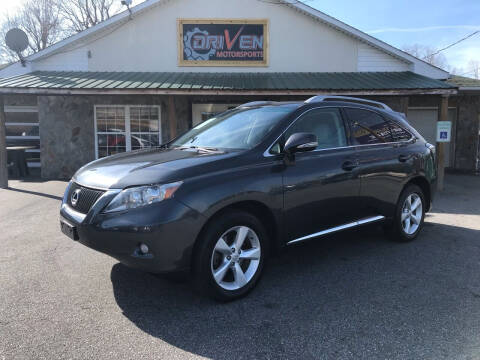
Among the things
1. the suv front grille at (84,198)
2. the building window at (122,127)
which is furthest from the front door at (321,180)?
the building window at (122,127)

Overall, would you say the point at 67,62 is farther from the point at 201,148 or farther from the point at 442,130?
the point at 442,130

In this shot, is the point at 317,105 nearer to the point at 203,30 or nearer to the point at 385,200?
the point at 385,200

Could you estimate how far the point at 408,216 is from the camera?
16.4 feet

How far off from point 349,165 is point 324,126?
51 centimetres

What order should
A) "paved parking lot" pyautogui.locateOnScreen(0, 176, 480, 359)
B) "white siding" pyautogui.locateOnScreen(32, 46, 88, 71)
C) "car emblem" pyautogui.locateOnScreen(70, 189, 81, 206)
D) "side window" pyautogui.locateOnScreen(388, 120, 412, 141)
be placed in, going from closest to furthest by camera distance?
"paved parking lot" pyautogui.locateOnScreen(0, 176, 480, 359) → "car emblem" pyautogui.locateOnScreen(70, 189, 81, 206) → "side window" pyautogui.locateOnScreen(388, 120, 412, 141) → "white siding" pyautogui.locateOnScreen(32, 46, 88, 71)

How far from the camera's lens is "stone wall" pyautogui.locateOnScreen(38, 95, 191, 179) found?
12.2m

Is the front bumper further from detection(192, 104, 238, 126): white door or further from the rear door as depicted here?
detection(192, 104, 238, 126): white door

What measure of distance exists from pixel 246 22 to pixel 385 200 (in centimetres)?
930

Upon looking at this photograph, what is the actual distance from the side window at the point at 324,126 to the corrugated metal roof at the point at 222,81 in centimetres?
555

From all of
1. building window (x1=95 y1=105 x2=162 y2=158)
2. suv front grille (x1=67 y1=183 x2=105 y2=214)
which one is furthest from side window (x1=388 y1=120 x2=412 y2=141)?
building window (x1=95 y1=105 x2=162 y2=158)

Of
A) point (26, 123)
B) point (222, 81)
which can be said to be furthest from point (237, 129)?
point (26, 123)

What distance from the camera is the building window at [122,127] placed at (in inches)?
488

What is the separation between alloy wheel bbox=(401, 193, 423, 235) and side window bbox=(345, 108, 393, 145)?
2.98 feet

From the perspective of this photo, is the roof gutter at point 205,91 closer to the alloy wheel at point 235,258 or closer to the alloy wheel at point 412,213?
the alloy wheel at point 412,213
